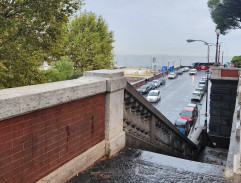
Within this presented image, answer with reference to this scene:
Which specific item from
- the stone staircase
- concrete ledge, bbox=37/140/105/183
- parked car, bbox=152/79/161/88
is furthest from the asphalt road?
concrete ledge, bbox=37/140/105/183

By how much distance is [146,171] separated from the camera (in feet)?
16.5

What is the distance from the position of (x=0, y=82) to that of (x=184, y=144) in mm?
9454

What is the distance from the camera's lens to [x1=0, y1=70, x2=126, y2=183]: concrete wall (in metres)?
3.26

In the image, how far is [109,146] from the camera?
18.0 feet

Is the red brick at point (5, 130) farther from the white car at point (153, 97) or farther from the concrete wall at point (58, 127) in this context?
the white car at point (153, 97)

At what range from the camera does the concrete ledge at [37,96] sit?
10.2 ft

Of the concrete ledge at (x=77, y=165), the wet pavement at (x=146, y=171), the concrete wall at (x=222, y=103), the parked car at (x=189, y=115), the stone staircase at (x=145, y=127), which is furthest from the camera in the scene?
the parked car at (x=189, y=115)

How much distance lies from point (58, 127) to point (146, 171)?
2.11 meters

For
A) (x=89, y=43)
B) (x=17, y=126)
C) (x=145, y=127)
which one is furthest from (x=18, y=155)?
(x=89, y=43)

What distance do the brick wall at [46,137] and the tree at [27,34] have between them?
23.4ft

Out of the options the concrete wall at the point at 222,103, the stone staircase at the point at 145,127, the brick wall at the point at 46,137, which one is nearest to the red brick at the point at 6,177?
the brick wall at the point at 46,137

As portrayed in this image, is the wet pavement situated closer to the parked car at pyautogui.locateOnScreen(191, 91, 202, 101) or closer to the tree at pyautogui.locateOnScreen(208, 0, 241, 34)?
the parked car at pyautogui.locateOnScreen(191, 91, 202, 101)

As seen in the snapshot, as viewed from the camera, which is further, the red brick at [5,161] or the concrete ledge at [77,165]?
the concrete ledge at [77,165]

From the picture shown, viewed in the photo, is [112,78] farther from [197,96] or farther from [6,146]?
[197,96]
